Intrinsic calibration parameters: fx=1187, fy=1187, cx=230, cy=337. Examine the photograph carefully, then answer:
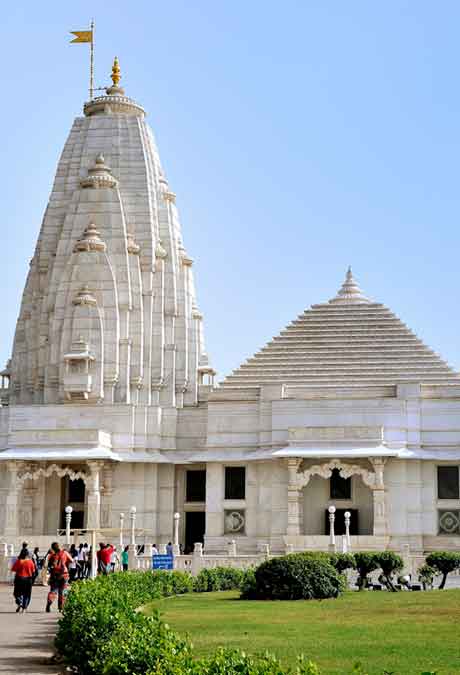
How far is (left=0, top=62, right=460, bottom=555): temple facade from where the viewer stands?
170 ft

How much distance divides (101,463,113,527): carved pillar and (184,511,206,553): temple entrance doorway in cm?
449

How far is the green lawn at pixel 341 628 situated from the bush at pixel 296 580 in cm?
56

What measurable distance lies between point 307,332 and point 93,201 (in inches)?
503

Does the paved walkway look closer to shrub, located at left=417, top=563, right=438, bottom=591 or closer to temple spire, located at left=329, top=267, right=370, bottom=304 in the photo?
shrub, located at left=417, top=563, right=438, bottom=591

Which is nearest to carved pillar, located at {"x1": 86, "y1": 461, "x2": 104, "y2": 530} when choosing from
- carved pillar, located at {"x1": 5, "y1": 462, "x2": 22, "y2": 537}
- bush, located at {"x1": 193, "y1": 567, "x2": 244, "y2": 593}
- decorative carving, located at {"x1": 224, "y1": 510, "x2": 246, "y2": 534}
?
carved pillar, located at {"x1": 5, "y1": 462, "x2": 22, "y2": 537}

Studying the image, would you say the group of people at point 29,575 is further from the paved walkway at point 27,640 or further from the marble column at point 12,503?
the marble column at point 12,503

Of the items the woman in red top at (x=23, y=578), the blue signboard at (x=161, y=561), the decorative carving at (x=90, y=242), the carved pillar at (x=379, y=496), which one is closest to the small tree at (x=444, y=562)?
the blue signboard at (x=161, y=561)

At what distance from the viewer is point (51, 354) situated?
58312 mm

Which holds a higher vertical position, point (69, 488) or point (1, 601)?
point (69, 488)

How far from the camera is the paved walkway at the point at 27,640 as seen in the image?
18047 millimetres

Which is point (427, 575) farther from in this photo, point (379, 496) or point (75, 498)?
point (75, 498)

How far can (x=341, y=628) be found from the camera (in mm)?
21281

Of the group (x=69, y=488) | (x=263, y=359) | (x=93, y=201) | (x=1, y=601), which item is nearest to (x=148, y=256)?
(x=93, y=201)

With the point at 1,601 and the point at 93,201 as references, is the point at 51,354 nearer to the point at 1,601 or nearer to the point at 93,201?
the point at 93,201
